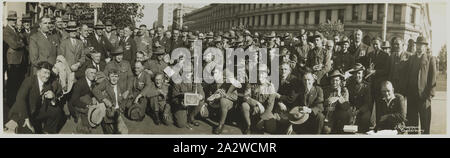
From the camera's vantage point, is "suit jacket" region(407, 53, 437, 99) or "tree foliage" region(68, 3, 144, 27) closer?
"tree foliage" region(68, 3, 144, 27)

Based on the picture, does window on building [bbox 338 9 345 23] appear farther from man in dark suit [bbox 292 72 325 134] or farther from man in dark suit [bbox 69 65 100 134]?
man in dark suit [bbox 69 65 100 134]

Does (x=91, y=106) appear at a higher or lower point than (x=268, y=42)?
Result: lower

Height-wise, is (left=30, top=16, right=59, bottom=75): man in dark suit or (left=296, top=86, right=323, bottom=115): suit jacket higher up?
(left=30, top=16, right=59, bottom=75): man in dark suit

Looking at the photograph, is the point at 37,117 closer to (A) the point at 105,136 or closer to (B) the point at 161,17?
(A) the point at 105,136

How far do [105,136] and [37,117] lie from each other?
1.02 meters

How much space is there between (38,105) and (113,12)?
1734 millimetres

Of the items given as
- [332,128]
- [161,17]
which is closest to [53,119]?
[161,17]

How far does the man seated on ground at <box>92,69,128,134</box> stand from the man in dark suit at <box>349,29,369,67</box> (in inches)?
133

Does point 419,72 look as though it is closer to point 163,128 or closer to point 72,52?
point 163,128

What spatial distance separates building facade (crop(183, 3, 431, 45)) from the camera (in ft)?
27.0

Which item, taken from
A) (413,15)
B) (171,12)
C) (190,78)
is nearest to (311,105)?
(190,78)

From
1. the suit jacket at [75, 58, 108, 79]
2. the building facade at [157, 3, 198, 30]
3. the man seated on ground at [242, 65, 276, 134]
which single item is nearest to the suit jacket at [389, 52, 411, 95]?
the man seated on ground at [242, 65, 276, 134]

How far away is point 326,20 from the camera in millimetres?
8258

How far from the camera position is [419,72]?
836 centimetres
